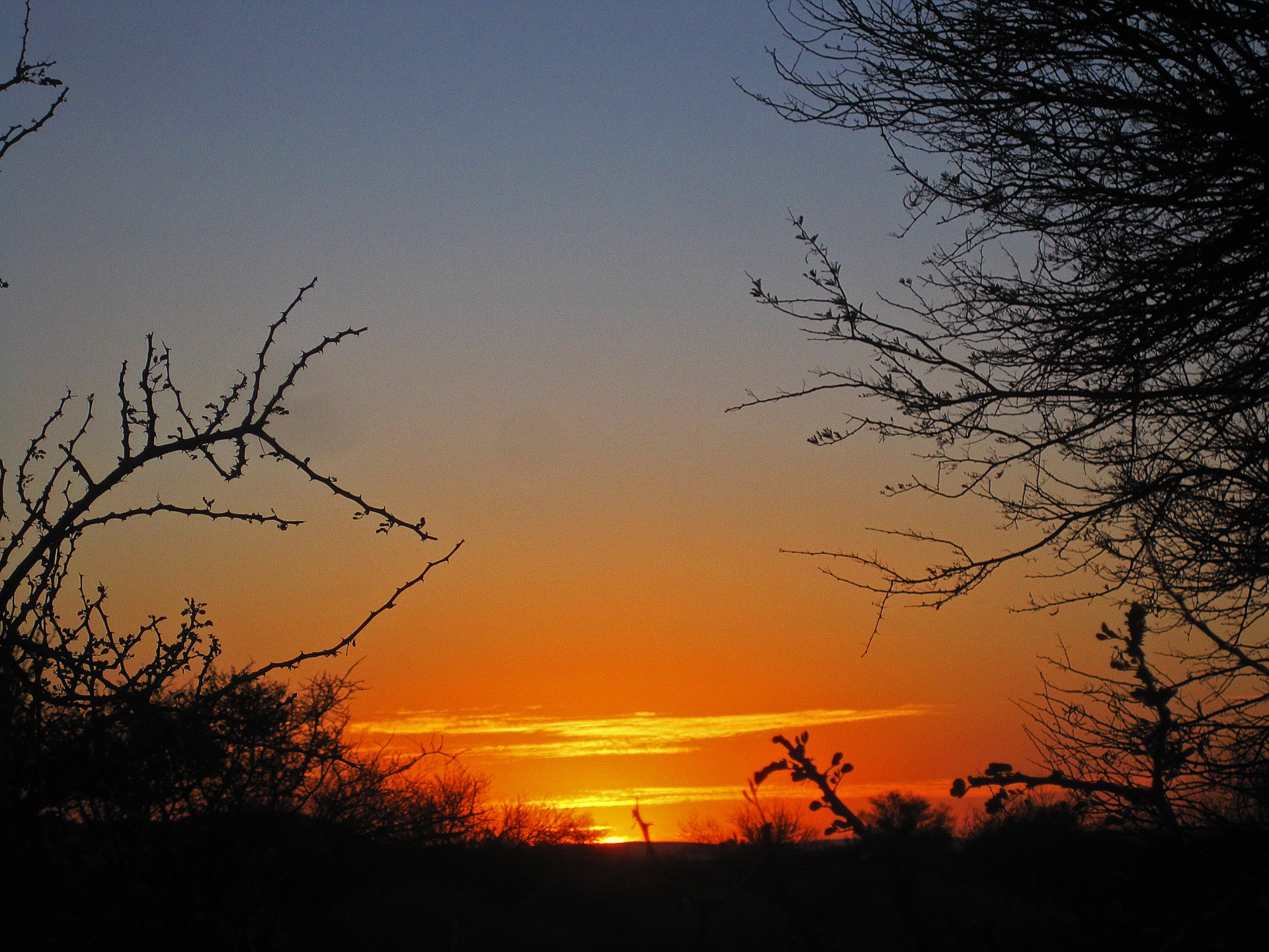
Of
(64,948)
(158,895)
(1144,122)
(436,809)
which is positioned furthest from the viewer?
(1144,122)

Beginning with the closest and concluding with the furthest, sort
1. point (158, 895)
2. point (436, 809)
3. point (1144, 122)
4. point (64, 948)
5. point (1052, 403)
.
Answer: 1. point (64, 948)
2. point (158, 895)
3. point (436, 809)
4. point (1144, 122)
5. point (1052, 403)

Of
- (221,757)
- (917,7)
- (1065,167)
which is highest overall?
(917,7)

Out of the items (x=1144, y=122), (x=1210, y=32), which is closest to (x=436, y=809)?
(x=1144, y=122)

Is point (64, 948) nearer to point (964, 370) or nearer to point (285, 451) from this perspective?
point (285, 451)

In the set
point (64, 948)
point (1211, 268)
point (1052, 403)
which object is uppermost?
point (1211, 268)

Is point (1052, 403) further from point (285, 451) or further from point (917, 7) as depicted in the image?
point (285, 451)

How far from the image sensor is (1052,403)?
416cm

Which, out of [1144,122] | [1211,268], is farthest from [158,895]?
[1144,122]

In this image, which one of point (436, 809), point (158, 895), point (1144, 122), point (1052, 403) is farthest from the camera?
point (1052, 403)

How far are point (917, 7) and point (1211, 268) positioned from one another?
1678mm

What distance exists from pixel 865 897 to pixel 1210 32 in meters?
29.2

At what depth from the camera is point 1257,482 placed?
3.97 metres

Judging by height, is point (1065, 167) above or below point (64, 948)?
above

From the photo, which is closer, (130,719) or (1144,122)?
(130,719)
